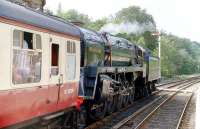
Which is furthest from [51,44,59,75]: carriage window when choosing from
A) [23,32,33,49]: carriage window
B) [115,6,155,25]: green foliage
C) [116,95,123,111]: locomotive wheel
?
[115,6,155,25]: green foliage

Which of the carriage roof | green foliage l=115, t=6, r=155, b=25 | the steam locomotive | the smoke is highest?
green foliage l=115, t=6, r=155, b=25

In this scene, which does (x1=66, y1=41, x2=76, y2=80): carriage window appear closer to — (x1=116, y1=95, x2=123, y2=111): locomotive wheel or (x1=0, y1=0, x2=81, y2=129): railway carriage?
(x1=0, y1=0, x2=81, y2=129): railway carriage

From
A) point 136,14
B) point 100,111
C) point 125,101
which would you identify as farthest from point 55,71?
point 136,14

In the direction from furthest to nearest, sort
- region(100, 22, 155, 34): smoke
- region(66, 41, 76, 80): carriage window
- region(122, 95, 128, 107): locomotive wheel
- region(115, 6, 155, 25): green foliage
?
region(115, 6, 155, 25): green foliage → region(100, 22, 155, 34): smoke → region(122, 95, 128, 107): locomotive wheel → region(66, 41, 76, 80): carriage window

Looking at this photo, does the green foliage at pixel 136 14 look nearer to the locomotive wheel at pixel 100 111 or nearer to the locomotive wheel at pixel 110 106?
the locomotive wheel at pixel 110 106

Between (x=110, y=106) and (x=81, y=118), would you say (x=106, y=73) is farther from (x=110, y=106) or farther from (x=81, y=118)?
(x=81, y=118)

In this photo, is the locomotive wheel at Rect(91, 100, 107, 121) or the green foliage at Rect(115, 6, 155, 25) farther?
the green foliage at Rect(115, 6, 155, 25)

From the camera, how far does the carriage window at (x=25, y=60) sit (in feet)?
23.1

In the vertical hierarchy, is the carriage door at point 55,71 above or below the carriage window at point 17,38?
below

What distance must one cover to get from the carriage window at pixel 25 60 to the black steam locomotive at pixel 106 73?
3916 millimetres

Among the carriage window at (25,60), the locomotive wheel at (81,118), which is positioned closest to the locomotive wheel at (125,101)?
the locomotive wheel at (81,118)

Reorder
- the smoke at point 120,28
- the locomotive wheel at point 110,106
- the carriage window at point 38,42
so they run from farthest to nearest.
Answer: the smoke at point 120,28
the locomotive wheel at point 110,106
the carriage window at point 38,42

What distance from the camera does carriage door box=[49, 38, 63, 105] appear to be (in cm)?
871

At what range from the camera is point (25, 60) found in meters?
7.40
